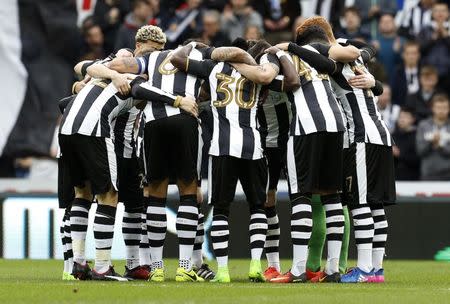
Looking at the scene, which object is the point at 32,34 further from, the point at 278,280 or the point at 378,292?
the point at 378,292

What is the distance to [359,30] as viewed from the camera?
771 inches

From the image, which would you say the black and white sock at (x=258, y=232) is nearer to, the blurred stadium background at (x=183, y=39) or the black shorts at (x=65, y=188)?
the black shorts at (x=65, y=188)

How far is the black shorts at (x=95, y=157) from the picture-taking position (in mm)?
11969

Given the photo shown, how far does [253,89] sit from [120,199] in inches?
73.8

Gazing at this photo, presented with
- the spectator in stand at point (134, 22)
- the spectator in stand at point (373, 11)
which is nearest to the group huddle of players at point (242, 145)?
the spectator in stand at point (134, 22)

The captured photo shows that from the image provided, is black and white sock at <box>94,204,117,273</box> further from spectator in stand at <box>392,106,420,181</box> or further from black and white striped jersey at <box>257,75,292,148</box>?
spectator in stand at <box>392,106,420,181</box>

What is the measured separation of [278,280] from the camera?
1207cm

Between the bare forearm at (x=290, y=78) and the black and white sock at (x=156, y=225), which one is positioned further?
the black and white sock at (x=156, y=225)

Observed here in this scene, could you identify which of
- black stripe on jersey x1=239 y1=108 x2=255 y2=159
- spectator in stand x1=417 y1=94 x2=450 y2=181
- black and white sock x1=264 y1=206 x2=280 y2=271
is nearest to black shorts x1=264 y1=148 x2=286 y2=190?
black and white sock x1=264 y1=206 x2=280 y2=271

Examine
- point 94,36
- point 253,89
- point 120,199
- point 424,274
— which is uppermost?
point 94,36

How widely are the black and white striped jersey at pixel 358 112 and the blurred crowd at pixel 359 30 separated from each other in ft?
20.4

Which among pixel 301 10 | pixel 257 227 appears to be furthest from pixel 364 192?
pixel 301 10

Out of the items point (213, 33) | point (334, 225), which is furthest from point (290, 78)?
point (213, 33)

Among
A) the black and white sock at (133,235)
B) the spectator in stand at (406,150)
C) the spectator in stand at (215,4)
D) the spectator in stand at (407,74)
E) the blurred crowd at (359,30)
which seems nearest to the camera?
the black and white sock at (133,235)
